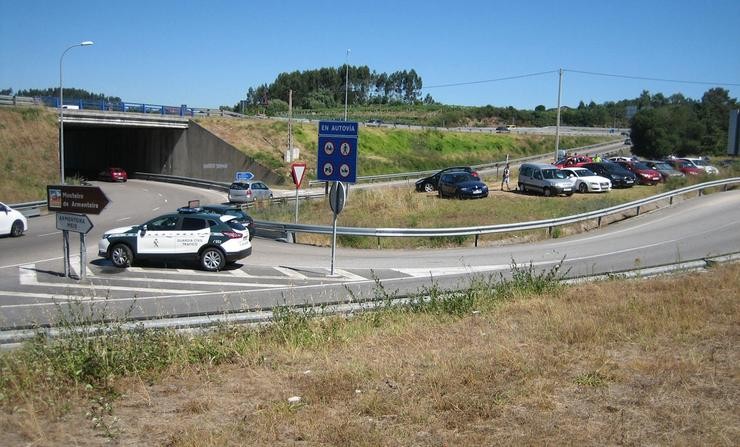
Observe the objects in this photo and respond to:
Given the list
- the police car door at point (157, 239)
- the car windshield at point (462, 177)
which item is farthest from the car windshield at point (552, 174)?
the police car door at point (157, 239)

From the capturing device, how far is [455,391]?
5.74 meters

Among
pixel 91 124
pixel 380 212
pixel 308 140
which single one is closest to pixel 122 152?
pixel 91 124

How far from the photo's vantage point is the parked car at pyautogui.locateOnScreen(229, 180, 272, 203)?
43.9 meters

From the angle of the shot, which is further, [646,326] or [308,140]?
[308,140]

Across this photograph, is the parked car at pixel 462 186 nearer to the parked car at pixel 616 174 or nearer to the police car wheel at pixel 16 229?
the parked car at pixel 616 174

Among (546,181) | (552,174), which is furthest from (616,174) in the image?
(546,181)

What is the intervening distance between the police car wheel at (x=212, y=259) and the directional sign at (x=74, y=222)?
3404mm

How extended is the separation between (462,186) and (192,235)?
20.2 metres

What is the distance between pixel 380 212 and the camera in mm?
32188

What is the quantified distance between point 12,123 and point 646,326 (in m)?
54.1

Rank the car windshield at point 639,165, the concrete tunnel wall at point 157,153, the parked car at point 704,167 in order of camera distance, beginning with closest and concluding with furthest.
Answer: the car windshield at point 639,165
the parked car at point 704,167
the concrete tunnel wall at point 157,153

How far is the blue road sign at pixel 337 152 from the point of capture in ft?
57.1

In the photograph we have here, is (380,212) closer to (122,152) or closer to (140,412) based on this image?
(140,412)

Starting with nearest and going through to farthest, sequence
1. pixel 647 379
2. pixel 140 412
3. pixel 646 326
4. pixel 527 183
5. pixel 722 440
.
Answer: pixel 722 440 → pixel 140 412 → pixel 647 379 → pixel 646 326 → pixel 527 183
